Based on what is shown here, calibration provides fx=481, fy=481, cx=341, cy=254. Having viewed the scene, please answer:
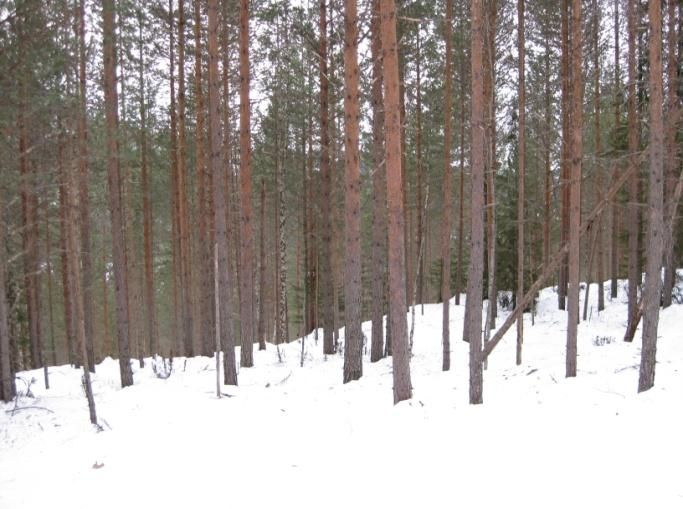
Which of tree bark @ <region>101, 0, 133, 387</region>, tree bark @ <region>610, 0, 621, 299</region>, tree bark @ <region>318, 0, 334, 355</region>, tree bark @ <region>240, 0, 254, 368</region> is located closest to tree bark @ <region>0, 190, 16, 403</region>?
tree bark @ <region>101, 0, 133, 387</region>

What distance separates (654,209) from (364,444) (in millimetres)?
5499

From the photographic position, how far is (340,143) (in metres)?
14.9

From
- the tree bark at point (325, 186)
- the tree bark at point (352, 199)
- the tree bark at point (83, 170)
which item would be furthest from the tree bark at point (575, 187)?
the tree bark at point (83, 170)

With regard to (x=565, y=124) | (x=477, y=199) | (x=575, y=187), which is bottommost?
(x=477, y=199)

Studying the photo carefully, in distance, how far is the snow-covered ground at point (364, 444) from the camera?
4699 mm

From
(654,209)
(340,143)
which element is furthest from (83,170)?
(654,209)

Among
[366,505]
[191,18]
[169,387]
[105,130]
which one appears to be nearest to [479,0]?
[366,505]

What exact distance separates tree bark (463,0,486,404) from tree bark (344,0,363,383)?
2.70 m

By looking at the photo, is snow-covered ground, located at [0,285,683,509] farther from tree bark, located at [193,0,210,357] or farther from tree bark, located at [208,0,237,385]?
tree bark, located at [193,0,210,357]

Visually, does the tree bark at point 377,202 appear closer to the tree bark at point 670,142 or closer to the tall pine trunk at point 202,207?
the tall pine trunk at point 202,207

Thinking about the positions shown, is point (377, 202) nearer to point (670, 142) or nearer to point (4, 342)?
point (670, 142)

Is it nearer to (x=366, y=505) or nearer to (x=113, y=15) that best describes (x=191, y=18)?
(x=113, y=15)

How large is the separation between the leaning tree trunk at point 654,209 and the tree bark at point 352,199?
4.92 metres

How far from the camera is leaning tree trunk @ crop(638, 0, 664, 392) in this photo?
23.4 ft
